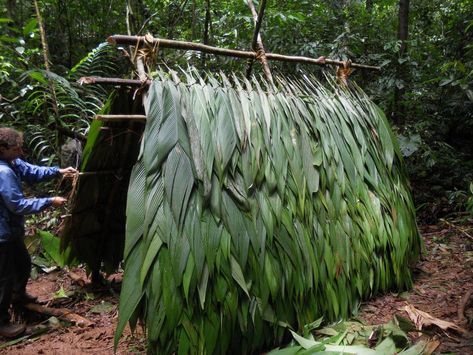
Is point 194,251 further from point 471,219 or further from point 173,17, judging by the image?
point 173,17

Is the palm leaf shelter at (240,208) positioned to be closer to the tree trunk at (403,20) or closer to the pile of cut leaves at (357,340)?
the pile of cut leaves at (357,340)

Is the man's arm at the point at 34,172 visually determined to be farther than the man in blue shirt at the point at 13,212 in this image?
Yes

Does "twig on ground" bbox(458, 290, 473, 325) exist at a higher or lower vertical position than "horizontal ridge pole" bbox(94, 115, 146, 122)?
lower

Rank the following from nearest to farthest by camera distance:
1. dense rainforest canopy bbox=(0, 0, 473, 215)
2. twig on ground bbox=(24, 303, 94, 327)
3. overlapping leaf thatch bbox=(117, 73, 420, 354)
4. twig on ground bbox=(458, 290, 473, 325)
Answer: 1. overlapping leaf thatch bbox=(117, 73, 420, 354)
2. twig on ground bbox=(458, 290, 473, 325)
3. twig on ground bbox=(24, 303, 94, 327)
4. dense rainforest canopy bbox=(0, 0, 473, 215)

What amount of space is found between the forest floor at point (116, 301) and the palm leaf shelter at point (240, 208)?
188 mm

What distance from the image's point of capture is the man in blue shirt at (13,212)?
271 centimetres

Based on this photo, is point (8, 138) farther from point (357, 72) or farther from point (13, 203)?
point (357, 72)

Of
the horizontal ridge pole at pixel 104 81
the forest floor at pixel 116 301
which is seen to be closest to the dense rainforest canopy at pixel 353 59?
the forest floor at pixel 116 301

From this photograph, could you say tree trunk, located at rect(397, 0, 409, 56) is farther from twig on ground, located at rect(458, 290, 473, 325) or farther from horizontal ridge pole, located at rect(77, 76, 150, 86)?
horizontal ridge pole, located at rect(77, 76, 150, 86)

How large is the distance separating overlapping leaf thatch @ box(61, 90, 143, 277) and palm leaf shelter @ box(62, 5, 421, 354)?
11 millimetres

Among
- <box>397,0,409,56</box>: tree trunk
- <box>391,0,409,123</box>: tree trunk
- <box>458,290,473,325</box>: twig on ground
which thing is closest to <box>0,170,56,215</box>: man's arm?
<box>458,290,473,325</box>: twig on ground

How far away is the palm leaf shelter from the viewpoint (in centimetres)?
209

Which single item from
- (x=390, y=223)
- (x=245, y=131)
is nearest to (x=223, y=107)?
(x=245, y=131)

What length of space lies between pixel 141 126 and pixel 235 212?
1034 millimetres
